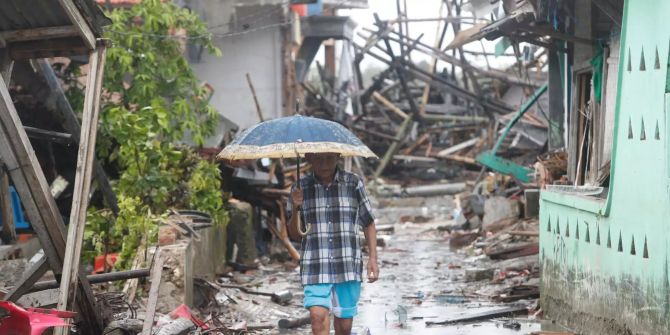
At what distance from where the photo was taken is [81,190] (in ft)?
20.9

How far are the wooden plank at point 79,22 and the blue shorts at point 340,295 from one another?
7.22 ft

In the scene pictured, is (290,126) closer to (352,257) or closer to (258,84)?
(352,257)

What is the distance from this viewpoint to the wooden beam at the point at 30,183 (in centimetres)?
604

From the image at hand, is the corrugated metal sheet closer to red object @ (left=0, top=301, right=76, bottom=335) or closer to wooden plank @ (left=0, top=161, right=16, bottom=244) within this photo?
red object @ (left=0, top=301, right=76, bottom=335)

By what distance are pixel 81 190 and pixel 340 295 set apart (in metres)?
1.85

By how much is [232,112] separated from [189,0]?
2647 mm

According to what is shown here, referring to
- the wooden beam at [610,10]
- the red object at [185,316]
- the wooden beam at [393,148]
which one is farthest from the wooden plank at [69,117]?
the wooden beam at [393,148]

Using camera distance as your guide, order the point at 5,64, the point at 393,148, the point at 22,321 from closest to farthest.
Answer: the point at 22,321 → the point at 5,64 → the point at 393,148

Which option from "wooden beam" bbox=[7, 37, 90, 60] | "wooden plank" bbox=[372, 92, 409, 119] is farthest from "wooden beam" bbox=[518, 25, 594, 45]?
"wooden plank" bbox=[372, 92, 409, 119]

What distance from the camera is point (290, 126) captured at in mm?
6828

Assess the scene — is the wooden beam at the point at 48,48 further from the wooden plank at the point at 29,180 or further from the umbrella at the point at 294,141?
the umbrella at the point at 294,141

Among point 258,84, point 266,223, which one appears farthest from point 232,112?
point 266,223

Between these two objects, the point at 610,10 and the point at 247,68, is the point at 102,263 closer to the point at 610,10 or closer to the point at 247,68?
the point at 610,10

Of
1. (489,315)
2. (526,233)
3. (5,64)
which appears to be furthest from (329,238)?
(526,233)
